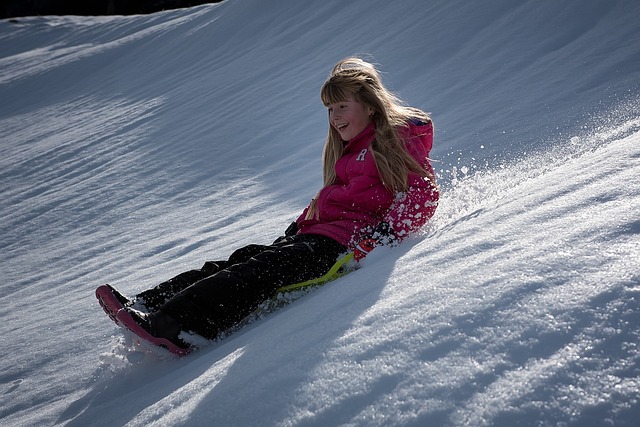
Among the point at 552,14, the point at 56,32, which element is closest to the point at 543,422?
the point at 552,14

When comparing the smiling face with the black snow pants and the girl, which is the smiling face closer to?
the girl

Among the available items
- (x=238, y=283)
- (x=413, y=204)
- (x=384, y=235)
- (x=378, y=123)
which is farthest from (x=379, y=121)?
(x=238, y=283)

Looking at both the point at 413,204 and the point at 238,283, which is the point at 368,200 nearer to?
the point at 413,204

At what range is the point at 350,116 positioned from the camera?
2766mm

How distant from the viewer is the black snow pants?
208 centimetres

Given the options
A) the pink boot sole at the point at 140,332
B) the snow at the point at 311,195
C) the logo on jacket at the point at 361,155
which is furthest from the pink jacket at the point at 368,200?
the pink boot sole at the point at 140,332

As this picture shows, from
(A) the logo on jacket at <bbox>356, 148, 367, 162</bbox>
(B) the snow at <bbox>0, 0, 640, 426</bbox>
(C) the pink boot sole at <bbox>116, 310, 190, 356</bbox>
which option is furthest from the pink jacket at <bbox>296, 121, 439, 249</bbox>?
Answer: (C) the pink boot sole at <bbox>116, 310, 190, 356</bbox>

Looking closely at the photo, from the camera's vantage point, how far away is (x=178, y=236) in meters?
4.08

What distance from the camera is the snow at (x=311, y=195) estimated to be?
114 cm

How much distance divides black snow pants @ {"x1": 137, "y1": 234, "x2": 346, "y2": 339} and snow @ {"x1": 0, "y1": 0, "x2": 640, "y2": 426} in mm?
126

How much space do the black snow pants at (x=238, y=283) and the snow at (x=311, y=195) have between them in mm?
126

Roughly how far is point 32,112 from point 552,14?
784 cm

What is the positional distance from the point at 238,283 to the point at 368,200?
78cm

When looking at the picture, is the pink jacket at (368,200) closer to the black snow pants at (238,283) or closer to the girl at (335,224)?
the girl at (335,224)
